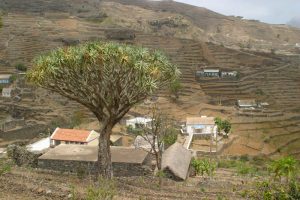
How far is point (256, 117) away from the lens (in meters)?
63.0

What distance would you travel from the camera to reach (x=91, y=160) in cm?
2450

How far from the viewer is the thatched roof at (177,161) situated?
2505 centimetres

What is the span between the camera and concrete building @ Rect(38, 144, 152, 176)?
2469 centimetres

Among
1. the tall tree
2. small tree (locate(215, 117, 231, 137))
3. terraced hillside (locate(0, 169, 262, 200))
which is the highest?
the tall tree

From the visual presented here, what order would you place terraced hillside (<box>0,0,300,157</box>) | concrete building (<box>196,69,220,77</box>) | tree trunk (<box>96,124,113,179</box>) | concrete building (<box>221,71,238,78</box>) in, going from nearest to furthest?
tree trunk (<box>96,124,113,179</box>) < terraced hillside (<box>0,0,300,157</box>) < concrete building (<box>221,71,238,78</box>) < concrete building (<box>196,69,220,77</box>)

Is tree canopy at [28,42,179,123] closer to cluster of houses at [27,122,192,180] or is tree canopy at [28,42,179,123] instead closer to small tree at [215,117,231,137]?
cluster of houses at [27,122,192,180]

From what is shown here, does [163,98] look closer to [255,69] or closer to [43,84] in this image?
[255,69]

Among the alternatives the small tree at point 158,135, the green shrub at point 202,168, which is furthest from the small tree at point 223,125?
the green shrub at point 202,168

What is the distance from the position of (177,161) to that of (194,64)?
65.9 meters

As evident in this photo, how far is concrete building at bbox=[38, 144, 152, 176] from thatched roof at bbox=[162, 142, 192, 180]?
108 cm

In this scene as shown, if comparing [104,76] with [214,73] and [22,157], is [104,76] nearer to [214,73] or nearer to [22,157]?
[22,157]

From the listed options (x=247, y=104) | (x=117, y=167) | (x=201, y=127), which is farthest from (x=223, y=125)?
(x=117, y=167)

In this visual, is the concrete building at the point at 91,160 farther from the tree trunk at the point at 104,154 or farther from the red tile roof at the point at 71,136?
the red tile roof at the point at 71,136

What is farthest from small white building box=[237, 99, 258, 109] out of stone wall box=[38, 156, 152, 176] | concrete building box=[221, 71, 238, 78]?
stone wall box=[38, 156, 152, 176]
